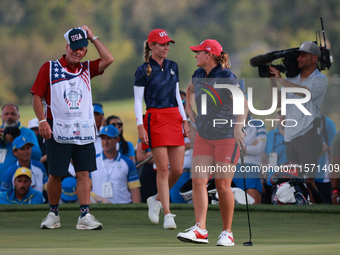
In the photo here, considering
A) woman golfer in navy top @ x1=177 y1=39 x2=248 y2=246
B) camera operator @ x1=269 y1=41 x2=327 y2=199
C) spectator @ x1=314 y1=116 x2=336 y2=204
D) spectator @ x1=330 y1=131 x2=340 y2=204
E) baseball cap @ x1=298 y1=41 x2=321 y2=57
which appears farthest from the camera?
spectator @ x1=314 y1=116 x2=336 y2=204

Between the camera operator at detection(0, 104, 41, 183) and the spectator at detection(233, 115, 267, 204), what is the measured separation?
2.65 metres

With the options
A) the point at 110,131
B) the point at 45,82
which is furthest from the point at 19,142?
the point at 45,82

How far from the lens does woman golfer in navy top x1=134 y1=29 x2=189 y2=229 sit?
23.0 feet

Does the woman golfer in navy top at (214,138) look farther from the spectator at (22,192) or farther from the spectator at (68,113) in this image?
the spectator at (22,192)

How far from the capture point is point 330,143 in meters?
9.59

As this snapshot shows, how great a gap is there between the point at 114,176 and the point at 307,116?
248cm

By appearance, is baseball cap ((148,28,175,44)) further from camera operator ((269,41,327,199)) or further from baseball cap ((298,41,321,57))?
baseball cap ((298,41,321,57))

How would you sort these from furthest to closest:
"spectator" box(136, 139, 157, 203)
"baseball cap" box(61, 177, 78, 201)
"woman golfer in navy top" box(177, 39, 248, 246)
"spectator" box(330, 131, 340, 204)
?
"spectator" box(136, 139, 157, 203), "baseball cap" box(61, 177, 78, 201), "spectator" box(330, 131, 340, 204), "woman golfer in navy top" box(177, 39, 248, 246)

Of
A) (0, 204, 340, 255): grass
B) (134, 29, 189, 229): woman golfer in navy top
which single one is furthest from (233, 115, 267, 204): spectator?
(134, 29, 189, 229): woman golfer in navy top

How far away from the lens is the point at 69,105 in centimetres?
677

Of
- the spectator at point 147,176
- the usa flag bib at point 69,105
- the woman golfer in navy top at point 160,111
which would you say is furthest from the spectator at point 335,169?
the usa flag bib at point 69,105

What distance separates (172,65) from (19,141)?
339cm

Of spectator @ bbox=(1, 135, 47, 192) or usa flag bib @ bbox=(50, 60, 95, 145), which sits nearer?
usa flag bib @ bbox=(50, 60, 95, 145)

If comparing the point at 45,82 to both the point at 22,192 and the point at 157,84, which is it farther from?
the point at 22,192
